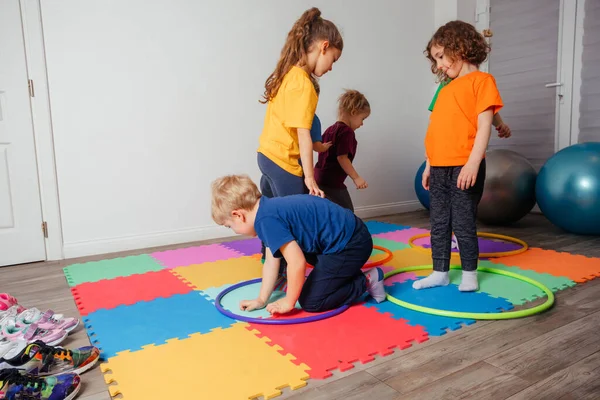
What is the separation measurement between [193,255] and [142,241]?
23.4 inches

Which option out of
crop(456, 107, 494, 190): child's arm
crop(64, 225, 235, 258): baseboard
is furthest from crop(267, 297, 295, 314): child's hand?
crop(64, 225, 235, 258): baseboard

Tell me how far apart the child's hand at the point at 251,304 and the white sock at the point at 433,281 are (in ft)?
2.73

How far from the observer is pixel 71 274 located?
9.54 ft

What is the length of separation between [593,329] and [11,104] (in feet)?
12.0

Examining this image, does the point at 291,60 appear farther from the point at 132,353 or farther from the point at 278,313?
the point at 132,353

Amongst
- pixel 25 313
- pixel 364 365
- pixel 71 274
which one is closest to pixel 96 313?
pixel 25 313

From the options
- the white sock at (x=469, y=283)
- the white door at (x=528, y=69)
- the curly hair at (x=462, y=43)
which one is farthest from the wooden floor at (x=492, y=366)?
the white door at (x=528, y=69)

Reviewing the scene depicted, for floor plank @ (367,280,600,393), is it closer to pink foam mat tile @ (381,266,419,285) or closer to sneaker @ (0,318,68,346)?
pink foam mat tile @ (381,266,419,285)

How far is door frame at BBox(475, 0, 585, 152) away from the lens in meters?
4.25

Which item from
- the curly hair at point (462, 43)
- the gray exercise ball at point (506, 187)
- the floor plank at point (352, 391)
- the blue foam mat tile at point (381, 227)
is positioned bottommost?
the blue foam mat tile at point (381, 227)

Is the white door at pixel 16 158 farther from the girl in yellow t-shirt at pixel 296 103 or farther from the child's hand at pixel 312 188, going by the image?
the child's hand at pixel 312 188

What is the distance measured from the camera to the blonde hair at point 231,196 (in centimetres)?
190

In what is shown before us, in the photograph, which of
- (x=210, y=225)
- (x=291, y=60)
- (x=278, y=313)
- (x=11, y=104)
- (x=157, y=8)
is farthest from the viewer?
(x=210, y=225)

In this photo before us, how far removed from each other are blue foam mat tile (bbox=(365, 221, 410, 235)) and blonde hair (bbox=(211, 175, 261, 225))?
7.04 ft
